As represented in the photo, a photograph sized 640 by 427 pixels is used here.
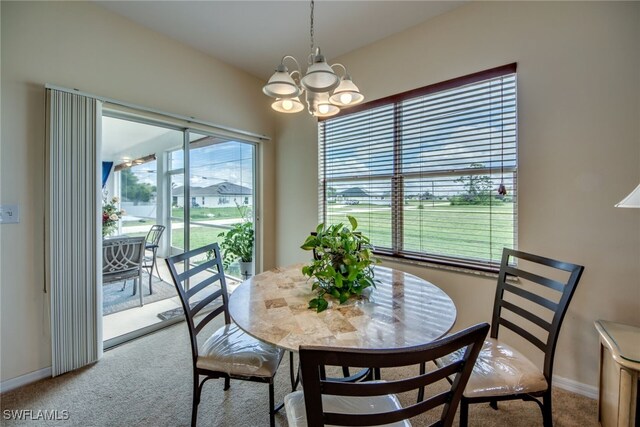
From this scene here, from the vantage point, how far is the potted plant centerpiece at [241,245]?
3.47 metres

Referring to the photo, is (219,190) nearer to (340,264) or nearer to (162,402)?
(162,402)

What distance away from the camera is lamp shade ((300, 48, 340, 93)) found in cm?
138

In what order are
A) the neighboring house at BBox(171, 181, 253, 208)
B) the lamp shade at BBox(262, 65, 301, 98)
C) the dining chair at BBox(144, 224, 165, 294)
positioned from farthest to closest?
1. the neighboring house at BBox(171, 181, 253, 208)
2. the dining chair at BBox(144, 224, 165, 294)
3. the lamp shade at BBox(262, 65, 301, 98)

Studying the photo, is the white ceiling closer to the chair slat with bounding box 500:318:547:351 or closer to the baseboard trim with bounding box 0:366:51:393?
the chair slat with bounding box 500:318:547:351

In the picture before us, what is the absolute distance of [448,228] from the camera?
2283mm

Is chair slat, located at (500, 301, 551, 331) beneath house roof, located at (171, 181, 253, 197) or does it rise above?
beneath

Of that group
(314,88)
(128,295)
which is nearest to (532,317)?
(314,88)

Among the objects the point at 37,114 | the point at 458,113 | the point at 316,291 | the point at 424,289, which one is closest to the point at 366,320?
the point at 316,291

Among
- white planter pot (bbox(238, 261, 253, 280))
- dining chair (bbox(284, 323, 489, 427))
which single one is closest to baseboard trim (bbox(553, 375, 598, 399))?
dining chair (bbox(284, 323, 489, 427))

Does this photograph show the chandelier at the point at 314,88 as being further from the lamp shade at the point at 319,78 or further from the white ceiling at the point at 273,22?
the white ceiling at the point at 273,22

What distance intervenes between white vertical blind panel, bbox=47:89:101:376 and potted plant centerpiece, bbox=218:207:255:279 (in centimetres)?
145

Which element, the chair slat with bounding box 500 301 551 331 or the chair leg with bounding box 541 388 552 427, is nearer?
the chair leg with bounding box 541 388 552 427

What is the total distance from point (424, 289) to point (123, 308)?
2943mm

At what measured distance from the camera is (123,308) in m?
2.75
